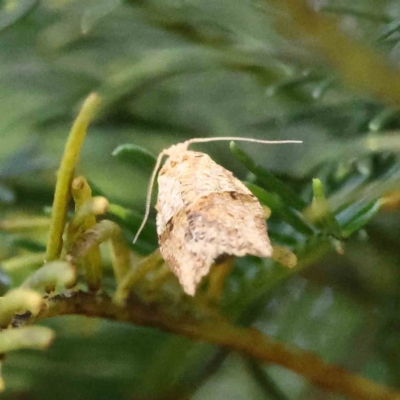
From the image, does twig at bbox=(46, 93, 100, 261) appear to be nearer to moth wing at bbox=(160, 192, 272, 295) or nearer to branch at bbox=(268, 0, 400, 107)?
moth wing at bbox=(160, 192, 272, 295)

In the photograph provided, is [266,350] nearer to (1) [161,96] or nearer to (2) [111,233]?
(2) [111,233]

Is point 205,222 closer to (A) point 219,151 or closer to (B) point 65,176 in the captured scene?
(B) point 65,176

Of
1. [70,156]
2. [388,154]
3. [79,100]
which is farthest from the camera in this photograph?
[79,100]

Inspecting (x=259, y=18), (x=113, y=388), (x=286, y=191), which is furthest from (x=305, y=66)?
(x=113, y=388)

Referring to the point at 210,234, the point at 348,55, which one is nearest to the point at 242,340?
the point at 210,234

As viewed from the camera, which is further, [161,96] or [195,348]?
[161,96]

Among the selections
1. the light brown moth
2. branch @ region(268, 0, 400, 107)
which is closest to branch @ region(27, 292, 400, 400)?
the light brown moth
